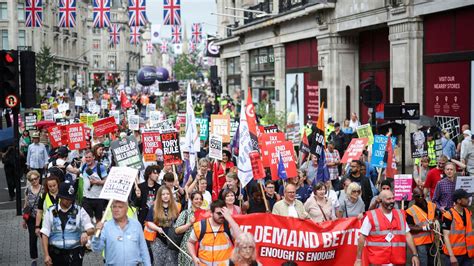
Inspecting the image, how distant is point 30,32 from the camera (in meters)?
81.5

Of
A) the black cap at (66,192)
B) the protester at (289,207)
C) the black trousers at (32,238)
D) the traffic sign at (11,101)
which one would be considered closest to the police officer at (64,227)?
the black cap at (66,192)

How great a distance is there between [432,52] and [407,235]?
1498cm

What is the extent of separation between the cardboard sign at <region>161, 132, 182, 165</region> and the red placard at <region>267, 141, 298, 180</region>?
2217mm

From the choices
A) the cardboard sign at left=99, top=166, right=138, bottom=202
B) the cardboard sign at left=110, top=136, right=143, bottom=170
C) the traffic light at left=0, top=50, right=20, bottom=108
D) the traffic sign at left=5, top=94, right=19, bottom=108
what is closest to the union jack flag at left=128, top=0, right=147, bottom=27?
the traffic light at left=0, top=50, right=20, bottom=108

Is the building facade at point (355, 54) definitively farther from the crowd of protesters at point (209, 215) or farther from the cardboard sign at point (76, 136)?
the cardboard sign at point (76, 136)

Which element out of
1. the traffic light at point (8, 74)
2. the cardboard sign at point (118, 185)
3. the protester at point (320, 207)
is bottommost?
the protester at point (320, 207)

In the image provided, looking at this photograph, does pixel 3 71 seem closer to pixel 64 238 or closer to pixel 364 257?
pixel 64 238

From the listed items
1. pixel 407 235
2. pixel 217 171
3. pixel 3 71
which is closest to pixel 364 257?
pixel 407 235

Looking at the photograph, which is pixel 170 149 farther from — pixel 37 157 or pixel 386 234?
pixel 386 234

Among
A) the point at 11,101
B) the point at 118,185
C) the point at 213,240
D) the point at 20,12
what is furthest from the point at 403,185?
the point at 20,12

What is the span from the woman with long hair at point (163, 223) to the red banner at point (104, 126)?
10.1m

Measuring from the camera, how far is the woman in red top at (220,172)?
13.4 metres

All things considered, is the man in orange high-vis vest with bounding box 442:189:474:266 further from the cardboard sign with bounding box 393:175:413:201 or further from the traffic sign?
the traffic sign

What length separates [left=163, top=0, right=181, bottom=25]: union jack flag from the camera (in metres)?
38.9
